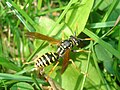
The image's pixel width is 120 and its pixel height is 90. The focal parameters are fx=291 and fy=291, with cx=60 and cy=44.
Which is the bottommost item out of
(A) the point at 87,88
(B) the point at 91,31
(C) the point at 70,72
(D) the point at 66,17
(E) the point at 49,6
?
(A) the point at 87,88

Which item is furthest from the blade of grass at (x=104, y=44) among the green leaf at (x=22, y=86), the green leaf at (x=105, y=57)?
the green leaf at (x=22, y=86)

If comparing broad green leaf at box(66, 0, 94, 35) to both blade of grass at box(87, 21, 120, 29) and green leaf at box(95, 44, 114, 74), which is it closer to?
blade of grass at box(87, 21, 120, 29)

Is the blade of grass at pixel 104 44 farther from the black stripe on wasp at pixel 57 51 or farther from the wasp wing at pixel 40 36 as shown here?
the wasp wing at pixel 40 36

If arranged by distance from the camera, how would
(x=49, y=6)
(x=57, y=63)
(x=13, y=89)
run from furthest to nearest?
1. (x=49, y=6)
2. (x=57, y=63)
3. (x=13, y=89)

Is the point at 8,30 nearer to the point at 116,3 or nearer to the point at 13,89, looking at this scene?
the point at 13,89

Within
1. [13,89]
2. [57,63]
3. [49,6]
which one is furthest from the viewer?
[49,6]

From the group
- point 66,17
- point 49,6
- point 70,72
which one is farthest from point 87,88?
point 49,6

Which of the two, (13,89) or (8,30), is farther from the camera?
(8,30)

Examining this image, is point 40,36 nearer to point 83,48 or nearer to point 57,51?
point 57,51
